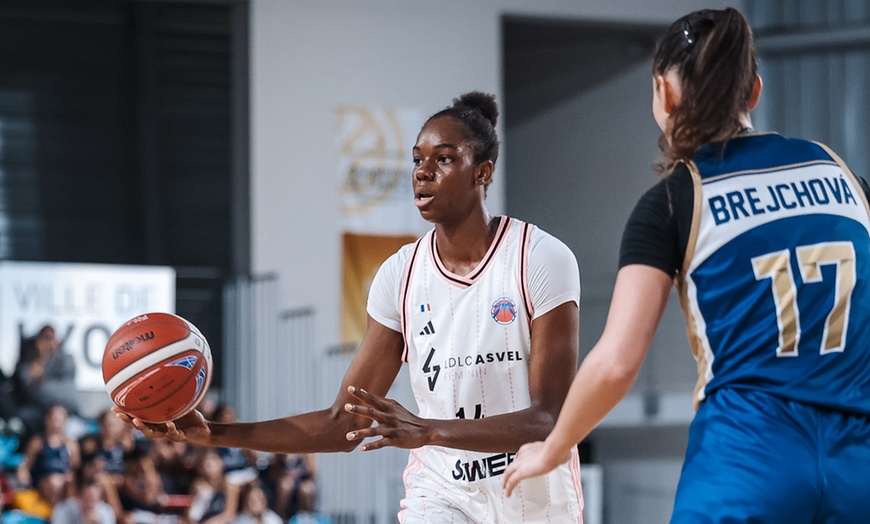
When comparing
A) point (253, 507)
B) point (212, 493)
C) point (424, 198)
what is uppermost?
point (424, 198)

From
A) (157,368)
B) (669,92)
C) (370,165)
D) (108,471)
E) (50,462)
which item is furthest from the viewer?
(370,165)

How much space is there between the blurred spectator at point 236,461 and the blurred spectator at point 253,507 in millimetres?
79

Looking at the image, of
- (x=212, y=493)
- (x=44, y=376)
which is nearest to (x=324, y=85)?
(x=44, y=376)

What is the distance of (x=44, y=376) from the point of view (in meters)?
9.38

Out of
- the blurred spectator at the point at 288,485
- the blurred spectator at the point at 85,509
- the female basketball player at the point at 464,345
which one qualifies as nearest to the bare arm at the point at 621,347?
the female basketball player at the point at 464,345

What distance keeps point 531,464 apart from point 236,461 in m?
7.27

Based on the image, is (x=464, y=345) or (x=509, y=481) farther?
(x=464, y=345)

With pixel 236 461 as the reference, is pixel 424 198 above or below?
above

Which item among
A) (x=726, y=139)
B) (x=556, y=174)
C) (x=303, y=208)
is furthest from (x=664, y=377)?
(x=726, y=139)

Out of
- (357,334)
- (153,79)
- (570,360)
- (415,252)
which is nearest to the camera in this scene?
(570,360)

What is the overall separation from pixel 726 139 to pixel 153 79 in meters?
11.5

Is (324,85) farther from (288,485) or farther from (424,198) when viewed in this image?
(424,198)

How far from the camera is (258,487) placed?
9.09 meters

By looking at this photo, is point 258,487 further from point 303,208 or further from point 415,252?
point 415,252
